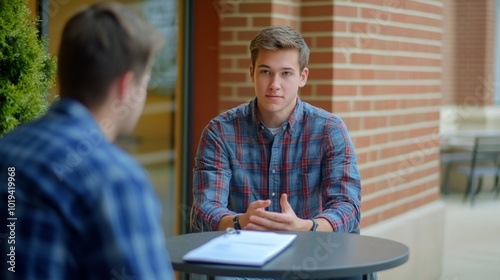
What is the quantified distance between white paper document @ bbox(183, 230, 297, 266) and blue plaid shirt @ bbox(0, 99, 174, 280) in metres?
0.75

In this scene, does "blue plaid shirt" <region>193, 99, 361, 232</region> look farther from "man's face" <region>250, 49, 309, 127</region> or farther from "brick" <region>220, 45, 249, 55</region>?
"brick" <region>220, 45, 249, 55</region>

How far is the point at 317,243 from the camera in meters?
2.77

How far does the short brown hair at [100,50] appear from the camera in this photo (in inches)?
66.8

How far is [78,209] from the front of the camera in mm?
1610

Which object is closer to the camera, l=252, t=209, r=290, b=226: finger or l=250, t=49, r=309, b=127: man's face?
l=252, t=209, r=290, b=226: finger

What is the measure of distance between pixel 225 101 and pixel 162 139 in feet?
1.59

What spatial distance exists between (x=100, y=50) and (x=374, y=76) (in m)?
4.14

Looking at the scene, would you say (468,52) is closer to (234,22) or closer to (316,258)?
(234,22)

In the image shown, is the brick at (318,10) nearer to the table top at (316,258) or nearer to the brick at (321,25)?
the brick at (321,25)

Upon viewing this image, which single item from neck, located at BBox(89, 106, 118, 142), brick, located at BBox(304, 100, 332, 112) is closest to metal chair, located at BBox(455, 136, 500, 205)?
brick, located at BBox(304, 100, 332, 112)

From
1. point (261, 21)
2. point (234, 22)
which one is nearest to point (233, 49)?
point (234, 22)

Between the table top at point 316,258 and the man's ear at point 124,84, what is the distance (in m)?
0.83

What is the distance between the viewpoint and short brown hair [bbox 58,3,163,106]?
5.57 feet

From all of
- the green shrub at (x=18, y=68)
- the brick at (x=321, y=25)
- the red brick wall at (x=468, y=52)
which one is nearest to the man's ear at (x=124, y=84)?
the green shrub at (x=18, y=68)
